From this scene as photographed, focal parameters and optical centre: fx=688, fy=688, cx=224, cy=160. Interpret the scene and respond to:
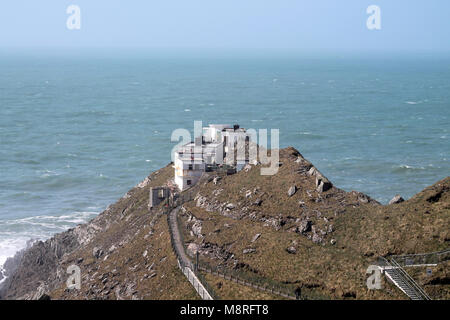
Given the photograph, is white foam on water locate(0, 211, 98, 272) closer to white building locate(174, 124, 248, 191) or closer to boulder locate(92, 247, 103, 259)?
boulder locate(92, 247, 103, 259)

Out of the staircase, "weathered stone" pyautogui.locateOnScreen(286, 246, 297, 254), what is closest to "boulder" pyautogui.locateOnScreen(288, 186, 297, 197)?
"weathered stone" pyautogui.locateOnScreen(286, 246, 297, 254)

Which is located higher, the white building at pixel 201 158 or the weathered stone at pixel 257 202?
the white building at pixel 201 158

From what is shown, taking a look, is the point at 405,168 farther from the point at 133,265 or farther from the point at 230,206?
the point at 133,265

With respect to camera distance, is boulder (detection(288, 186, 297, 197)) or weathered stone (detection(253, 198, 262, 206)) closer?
boulder (detection(288, 186, 297, 197))

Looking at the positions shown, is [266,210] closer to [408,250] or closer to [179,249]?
[179,249]

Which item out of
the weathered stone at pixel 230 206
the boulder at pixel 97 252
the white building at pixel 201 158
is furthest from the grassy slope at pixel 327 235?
the boulder at pixel 97 252

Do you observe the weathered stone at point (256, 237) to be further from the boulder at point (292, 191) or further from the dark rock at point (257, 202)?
Result: the boulder at point (292, 191)
